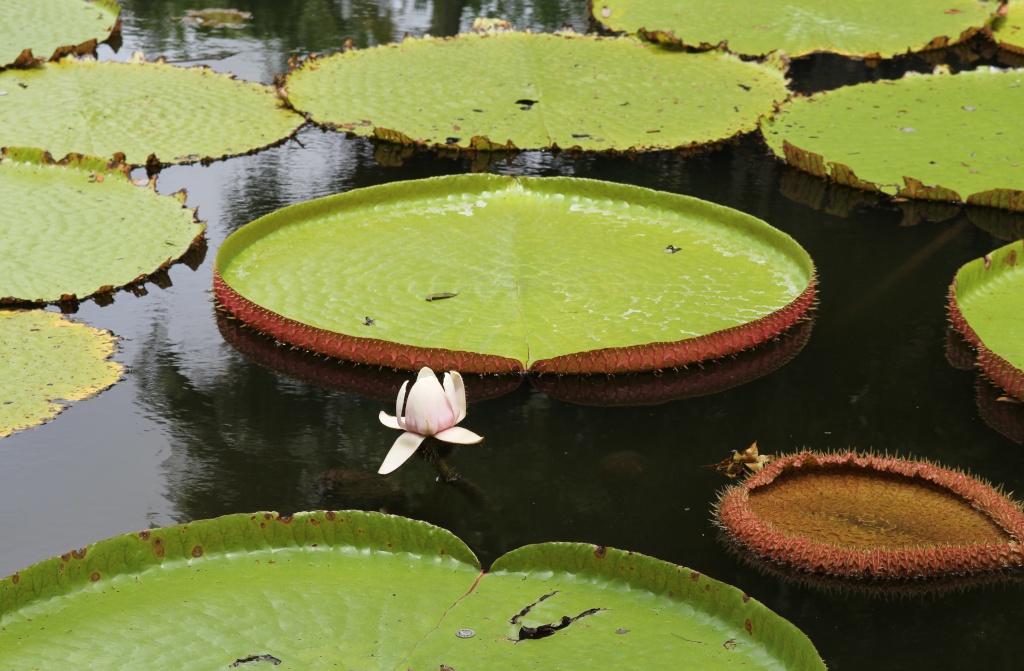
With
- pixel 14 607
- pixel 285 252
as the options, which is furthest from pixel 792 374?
pixel 14 607

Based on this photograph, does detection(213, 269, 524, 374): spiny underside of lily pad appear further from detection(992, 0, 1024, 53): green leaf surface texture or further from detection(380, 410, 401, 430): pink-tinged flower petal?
detection(992, 0, 1024, 53): green leaf surface texture

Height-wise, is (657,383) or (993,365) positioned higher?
(993,365)

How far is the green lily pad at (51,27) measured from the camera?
17.4ft

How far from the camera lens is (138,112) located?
15.1 ft

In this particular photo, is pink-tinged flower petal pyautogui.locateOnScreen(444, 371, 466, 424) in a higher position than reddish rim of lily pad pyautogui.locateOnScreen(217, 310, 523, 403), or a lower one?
higher

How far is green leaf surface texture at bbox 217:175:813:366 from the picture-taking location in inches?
117

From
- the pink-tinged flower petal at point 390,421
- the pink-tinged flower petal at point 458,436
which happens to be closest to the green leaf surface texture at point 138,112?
the pink-tinged flower petal at point 390,421

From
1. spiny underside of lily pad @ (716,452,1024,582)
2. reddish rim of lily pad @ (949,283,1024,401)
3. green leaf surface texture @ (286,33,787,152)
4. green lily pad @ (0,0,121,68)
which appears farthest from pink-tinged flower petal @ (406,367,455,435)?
green lily pad @ (0,0,121,68)

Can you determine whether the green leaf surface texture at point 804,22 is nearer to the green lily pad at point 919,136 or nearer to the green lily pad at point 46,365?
the green lily pad at point 919,136

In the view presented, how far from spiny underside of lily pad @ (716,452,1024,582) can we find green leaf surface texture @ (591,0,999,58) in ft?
11.7

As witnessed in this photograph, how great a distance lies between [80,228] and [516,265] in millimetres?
1496

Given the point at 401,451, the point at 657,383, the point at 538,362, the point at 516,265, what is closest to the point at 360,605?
the point at 401,451

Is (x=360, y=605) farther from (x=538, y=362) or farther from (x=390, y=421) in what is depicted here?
(x=538, y=362)

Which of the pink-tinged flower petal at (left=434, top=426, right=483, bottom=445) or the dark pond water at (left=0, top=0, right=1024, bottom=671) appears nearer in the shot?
the dark pond water at (left=0, top=0, right=1024, bottom=671)
